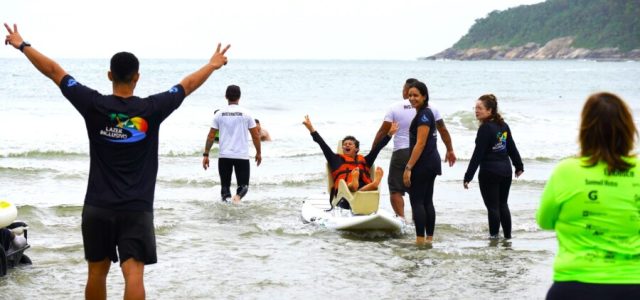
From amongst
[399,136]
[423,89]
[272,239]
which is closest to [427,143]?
[423,89]

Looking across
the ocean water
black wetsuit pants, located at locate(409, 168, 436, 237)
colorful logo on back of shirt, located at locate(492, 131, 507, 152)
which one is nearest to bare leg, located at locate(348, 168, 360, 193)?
the ocean water

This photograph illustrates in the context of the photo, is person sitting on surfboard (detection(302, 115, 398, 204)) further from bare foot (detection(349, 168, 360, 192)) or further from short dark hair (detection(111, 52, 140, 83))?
short dark hair (detection(111, 52, 140, 83))

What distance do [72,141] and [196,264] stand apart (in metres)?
16.4

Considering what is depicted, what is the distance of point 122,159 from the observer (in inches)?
201

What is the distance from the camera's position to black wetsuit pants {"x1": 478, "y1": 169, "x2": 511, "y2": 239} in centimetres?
943

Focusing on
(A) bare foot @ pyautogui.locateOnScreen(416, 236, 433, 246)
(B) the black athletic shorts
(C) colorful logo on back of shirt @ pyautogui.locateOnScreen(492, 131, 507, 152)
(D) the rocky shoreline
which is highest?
(D) the rocky shoreline

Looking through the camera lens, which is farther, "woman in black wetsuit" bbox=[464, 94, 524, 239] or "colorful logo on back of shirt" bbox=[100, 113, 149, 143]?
"woman in black wetsuit" bbox=[464, 94, 524, 239]

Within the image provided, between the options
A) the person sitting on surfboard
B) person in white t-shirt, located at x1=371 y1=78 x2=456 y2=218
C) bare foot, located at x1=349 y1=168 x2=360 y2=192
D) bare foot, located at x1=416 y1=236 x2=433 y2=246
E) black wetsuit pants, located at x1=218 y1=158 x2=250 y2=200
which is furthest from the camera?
black wetsuit pants, located at x1=218 y1=158 x2=250 y2=200

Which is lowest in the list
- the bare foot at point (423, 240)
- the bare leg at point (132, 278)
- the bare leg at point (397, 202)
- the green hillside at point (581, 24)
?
the bare foot at point (423, 240)

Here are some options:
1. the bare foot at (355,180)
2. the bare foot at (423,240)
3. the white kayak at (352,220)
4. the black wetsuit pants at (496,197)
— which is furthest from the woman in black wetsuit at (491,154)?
the bare foot at (355,180)

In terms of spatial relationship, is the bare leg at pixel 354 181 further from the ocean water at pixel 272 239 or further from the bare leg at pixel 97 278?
the bare leg at pixel 97 278

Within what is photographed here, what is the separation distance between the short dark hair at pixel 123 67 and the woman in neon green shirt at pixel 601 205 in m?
2.44

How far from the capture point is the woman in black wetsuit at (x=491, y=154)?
9234 millimetres

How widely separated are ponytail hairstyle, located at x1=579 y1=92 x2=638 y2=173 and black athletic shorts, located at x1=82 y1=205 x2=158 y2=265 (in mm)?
2492
